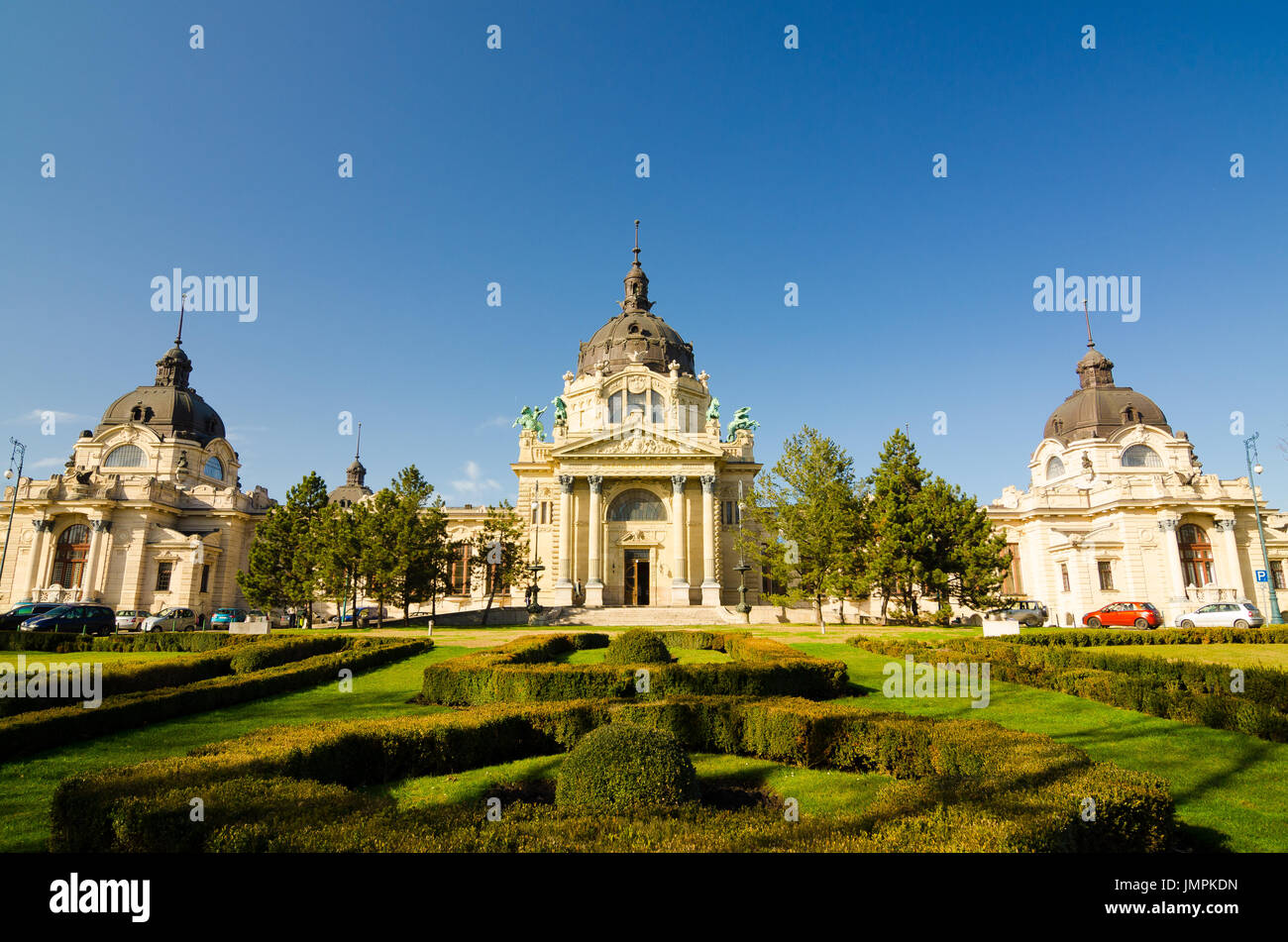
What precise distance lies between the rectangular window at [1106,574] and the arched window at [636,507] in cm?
3311

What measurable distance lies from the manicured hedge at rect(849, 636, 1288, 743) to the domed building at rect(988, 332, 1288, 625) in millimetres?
35361

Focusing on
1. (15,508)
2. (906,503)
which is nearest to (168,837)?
(906,503)

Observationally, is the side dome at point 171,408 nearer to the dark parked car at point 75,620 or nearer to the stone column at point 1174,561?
the dark parked car at point 75,620

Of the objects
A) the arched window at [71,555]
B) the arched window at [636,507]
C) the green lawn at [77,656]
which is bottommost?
the green lawn at [77,656]

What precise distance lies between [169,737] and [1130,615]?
4241 cm

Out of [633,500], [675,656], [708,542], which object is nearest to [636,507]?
[633,500]

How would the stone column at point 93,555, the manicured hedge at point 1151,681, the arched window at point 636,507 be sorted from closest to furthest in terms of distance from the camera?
the manicured hedge at point 1151,681 → the arched window at point 636,507 → the stone column at point 93,555

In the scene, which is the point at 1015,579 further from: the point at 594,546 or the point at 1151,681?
the point at 1151,681

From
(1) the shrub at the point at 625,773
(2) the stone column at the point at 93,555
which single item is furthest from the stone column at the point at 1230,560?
(2) the stone column at the point at 93,555

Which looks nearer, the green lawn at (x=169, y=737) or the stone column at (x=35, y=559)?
the green lawn at (x=169, y=737)

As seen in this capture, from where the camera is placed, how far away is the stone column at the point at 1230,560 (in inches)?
1999

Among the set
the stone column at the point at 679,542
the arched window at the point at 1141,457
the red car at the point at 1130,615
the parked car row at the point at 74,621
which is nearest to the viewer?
the parked car row at the point at 74,621

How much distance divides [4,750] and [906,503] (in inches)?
1407
